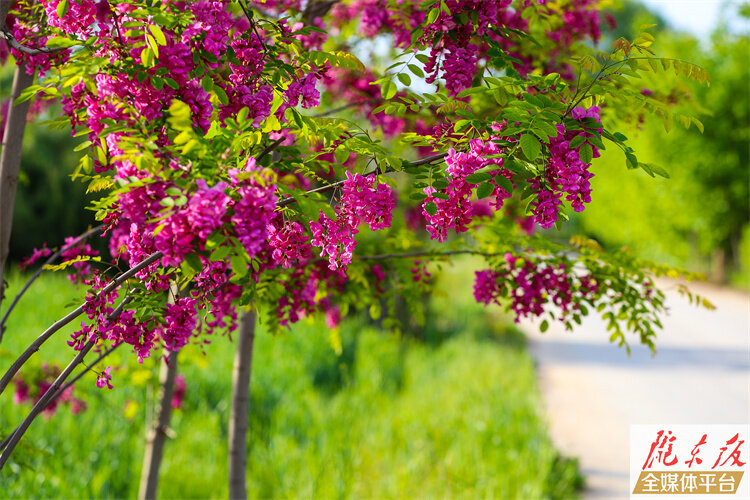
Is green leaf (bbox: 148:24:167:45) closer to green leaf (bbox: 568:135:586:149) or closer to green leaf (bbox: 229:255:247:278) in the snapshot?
green leaf (bbox: 229:255:247:278)

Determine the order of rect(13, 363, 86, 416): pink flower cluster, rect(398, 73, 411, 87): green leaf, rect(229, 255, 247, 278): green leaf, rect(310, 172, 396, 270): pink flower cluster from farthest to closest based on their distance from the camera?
rect(13, 363, 86, 416): pink flower cluster
rect(398, 73, 411, 87): green leaf
rect(310, 172, 396, 270): pink flower cluster
rect(229, 255, 247, 278): green leaf

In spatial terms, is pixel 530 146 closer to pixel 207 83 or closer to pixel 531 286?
pixel 207 83

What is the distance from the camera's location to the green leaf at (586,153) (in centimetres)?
188

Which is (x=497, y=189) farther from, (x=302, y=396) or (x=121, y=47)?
(x=302, y=396)

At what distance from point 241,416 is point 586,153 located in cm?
257

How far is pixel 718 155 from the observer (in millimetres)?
15297

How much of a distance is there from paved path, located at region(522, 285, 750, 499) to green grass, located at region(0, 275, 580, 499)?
0.46 metres

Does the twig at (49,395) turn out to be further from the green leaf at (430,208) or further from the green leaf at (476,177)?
the green leaf at (476,177)

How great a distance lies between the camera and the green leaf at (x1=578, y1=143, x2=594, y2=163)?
6.17 feet

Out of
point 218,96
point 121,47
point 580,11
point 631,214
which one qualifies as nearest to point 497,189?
point 218,96

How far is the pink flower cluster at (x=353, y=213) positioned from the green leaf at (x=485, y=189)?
308 mm

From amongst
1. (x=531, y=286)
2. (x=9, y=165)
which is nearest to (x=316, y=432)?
(x=531, y=286)

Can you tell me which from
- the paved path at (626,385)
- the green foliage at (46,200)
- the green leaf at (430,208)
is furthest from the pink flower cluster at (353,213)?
the green foliage at (46,200)

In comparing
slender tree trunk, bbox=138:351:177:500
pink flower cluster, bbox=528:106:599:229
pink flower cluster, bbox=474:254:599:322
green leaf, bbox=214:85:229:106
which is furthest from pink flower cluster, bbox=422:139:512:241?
slender tree trunk, bbox=138:351:177:500
